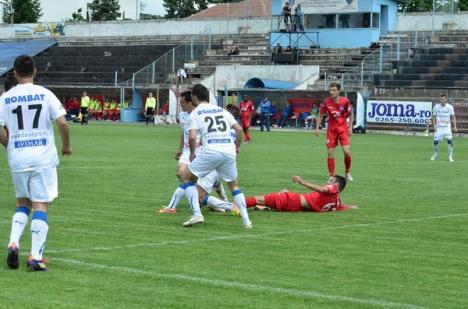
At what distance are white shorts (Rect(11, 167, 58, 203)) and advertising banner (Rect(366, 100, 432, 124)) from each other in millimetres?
43049

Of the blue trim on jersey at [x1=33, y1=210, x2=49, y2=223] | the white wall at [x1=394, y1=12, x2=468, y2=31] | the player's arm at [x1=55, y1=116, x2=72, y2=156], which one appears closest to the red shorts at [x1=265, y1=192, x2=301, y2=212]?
the player's arm at [x1=55, y1=116, x2=72, y2=156]

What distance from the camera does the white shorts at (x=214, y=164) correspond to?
44.1 feet

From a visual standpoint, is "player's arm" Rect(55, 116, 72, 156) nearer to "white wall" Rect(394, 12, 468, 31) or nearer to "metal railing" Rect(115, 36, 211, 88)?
"metal railing" Rect(115, 36, 211, 88)

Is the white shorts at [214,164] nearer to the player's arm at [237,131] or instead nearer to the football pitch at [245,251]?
the player's arm at [237,131]

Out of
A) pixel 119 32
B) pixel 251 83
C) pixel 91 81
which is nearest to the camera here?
pixel 251 83

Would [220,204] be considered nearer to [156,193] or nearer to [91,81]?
[156,193]

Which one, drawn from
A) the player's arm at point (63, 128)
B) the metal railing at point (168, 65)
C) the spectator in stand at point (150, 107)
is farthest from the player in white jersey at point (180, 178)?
the metal railing at point (168, 65)

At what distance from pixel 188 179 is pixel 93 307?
5597 millimetres

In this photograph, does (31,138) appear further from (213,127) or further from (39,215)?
(213,127)

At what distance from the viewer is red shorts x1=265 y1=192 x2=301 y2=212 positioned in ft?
51.2

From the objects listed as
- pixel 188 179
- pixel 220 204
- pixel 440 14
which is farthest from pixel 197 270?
pixel 440 14

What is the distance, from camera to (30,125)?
1008 centimetres

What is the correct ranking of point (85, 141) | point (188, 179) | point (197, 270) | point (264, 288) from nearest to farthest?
point (264, 288) < point (197, 270) < point (188, 179) < point (85, 141)

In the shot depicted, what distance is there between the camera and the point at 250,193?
18562 mm
